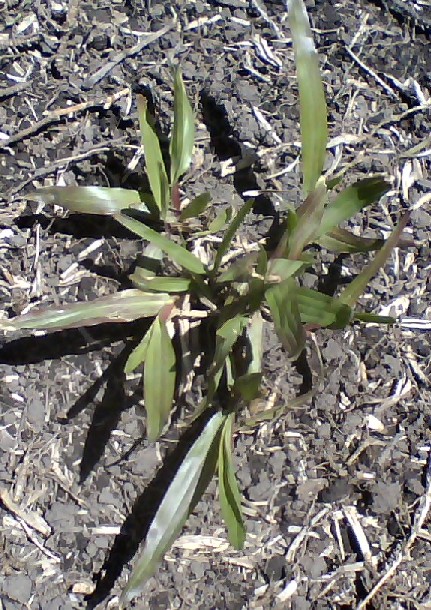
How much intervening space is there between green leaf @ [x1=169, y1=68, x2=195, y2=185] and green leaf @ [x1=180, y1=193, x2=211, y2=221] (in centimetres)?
5

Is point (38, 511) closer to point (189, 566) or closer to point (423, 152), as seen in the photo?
point (189, 566)

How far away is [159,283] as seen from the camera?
134 centimetres

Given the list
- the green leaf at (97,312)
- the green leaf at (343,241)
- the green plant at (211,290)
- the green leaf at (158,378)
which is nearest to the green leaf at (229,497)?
the green plant at (211,290)

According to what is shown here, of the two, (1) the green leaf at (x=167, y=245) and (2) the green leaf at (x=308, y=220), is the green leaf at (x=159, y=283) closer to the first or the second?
(1) the green leaf at (x=167, y=245)

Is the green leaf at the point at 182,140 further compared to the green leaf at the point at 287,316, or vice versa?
the green leaf at the point at 182,140

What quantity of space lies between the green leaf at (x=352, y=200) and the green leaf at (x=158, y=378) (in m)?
0.31

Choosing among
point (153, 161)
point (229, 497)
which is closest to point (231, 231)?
point (153, 161)

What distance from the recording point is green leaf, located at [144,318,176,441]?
1.30 meters

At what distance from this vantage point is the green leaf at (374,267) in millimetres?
1252

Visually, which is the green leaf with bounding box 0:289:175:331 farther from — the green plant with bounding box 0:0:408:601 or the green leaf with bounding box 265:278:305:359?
the green leaf with bounding box 265:278:305:359

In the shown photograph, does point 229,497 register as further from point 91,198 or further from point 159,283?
point 91,198

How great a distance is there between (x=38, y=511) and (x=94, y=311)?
39 cm

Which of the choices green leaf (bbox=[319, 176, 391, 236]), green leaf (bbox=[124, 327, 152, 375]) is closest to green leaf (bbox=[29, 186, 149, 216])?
green leaf (bbox=[124, 327, 152, 375])

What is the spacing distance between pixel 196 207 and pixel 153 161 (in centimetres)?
10
